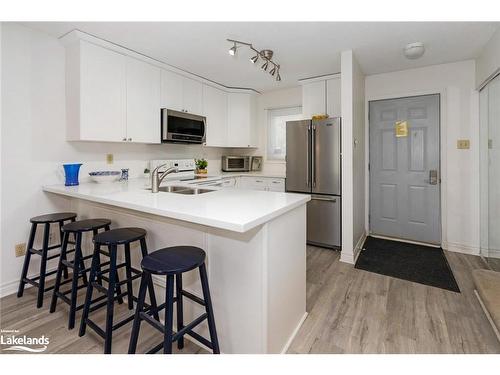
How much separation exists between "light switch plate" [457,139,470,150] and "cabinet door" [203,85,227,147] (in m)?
3.19

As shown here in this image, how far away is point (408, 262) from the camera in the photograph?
295 centimetres

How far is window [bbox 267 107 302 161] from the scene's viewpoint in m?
4.63

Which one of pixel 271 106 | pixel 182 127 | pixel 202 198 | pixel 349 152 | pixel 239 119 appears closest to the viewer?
pixel 202 198

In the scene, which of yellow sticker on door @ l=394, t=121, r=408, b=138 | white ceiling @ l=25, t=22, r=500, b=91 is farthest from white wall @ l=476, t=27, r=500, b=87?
yellow sticker on door @ l=394, t=121, r=408, b=138

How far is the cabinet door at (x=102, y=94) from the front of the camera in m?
2.49

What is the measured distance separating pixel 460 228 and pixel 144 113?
160 inches

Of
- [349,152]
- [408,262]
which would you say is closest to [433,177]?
[408,262]

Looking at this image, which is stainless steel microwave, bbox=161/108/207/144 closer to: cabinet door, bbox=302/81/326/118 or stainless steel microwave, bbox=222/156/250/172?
stainless steel microwave, bbox=222/156/250/172

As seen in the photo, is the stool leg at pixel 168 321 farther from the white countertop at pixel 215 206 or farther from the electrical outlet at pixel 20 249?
the electrical outlet at pixel 20 249

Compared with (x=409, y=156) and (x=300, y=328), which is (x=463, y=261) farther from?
(x=300, y=328)

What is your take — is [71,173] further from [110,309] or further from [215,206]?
[215,206]

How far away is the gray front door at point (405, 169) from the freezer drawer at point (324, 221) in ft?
3.01

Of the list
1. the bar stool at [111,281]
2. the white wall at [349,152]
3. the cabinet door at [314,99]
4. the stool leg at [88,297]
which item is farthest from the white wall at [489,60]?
the stool leg at [88,297]

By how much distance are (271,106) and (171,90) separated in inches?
73.6
